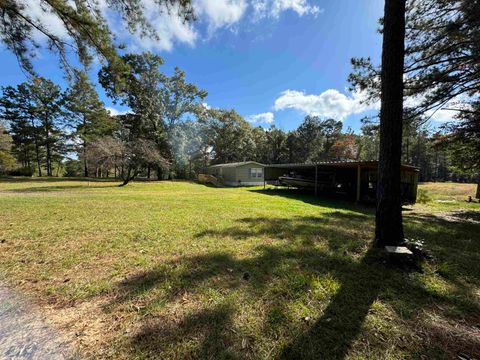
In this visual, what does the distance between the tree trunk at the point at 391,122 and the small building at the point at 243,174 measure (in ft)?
62.4

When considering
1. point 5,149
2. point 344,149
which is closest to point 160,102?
point 5,149

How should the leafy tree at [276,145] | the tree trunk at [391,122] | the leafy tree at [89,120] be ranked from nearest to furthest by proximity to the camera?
1. the tree trunk at [391,122]
2. the leafy tree at [89,120]
3. the leafy tree at [276,145]

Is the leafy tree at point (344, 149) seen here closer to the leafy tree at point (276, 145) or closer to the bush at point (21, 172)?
the leafy tree at point (276, 145)

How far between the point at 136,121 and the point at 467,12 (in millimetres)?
28245

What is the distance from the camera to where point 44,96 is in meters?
26.4

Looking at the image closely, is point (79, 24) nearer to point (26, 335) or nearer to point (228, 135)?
point (26, 335)

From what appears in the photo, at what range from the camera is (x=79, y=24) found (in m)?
5.46

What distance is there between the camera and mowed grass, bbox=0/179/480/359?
185 centimetres

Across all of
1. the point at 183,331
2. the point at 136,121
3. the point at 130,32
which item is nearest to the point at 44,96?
the point at 136,121

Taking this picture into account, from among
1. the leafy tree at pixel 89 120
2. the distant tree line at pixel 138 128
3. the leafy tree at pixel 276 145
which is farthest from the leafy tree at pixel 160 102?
the leafy tree at pixel 276 145

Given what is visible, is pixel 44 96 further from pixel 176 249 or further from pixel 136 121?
pixel 176 249

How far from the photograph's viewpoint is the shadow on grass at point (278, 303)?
182cm

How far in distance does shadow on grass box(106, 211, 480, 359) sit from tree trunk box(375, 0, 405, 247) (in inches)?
24.1

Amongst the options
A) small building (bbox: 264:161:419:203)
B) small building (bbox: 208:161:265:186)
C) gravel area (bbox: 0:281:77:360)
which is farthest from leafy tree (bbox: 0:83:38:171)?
gravel area (bbox: 0:281:77:360)
